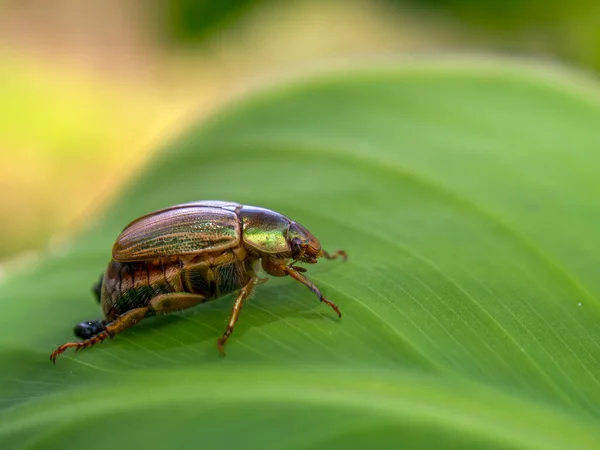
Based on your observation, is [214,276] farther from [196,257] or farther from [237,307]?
[237,307]

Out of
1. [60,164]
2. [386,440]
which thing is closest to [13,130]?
[60,164]

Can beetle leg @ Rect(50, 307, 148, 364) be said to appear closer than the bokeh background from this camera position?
Yes

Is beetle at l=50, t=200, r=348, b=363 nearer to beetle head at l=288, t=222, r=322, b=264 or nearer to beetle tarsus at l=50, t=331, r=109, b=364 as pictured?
beetle head at l=288, t=222, r=322, b=264

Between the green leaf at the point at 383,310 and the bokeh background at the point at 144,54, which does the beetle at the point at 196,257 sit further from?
the bokeh background at the point at 144,54

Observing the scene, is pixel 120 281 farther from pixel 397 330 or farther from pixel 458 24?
pixel 458 24

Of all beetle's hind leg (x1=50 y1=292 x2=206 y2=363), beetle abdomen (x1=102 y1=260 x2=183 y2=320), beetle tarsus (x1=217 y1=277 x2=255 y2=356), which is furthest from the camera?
beetle abdomen (x1=102 y1=260 x2=183 y2=320)

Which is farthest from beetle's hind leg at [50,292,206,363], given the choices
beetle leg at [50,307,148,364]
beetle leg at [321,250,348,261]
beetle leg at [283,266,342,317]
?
beetle leg at [321,250,348,261]
